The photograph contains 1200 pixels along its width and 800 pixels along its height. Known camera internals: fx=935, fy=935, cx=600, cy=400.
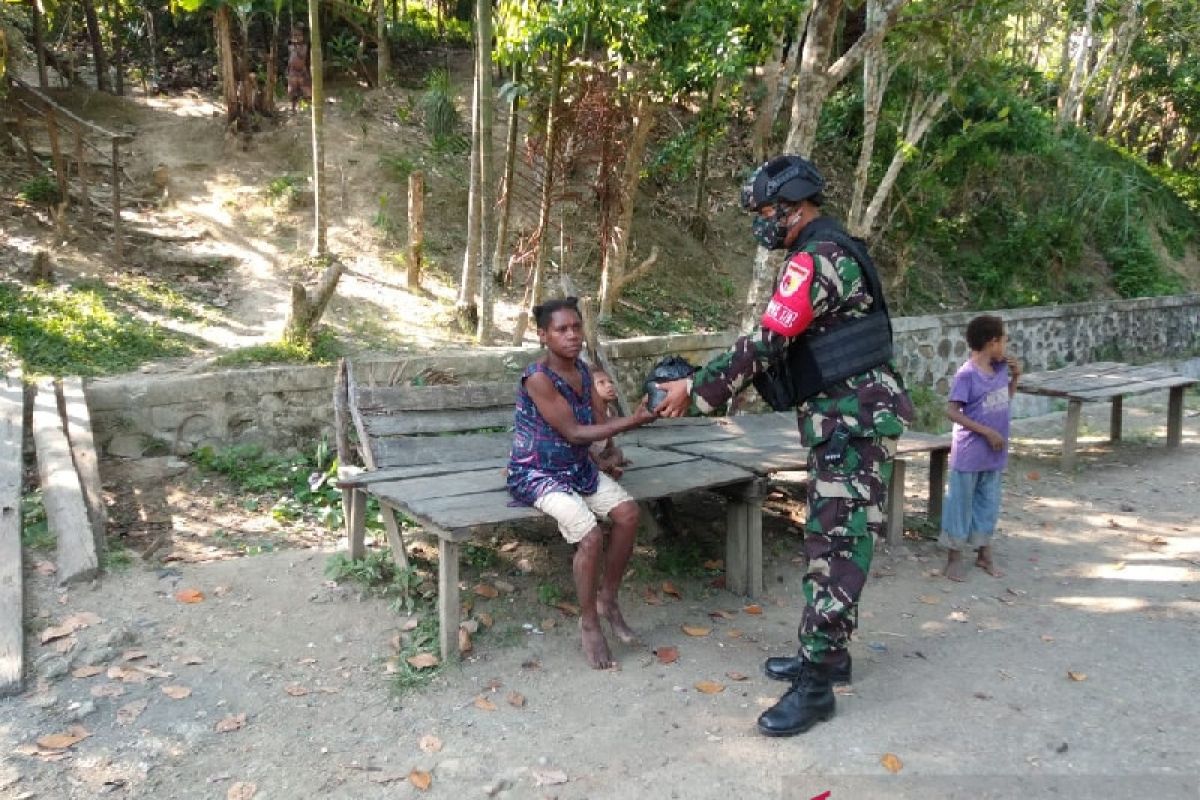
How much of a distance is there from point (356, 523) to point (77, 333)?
3.65m

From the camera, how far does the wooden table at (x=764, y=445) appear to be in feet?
16.3

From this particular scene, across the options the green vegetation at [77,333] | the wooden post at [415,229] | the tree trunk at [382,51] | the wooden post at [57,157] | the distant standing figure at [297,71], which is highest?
the tree trunk at [382,51]

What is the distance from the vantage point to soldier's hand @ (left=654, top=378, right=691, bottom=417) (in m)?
3.61

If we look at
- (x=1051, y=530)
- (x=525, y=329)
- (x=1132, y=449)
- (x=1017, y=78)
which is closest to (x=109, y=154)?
(x=525, y=329)

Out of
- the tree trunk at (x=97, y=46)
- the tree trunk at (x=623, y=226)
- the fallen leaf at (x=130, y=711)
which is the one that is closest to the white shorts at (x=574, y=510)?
the fallen leaf at (x=130, y=711)

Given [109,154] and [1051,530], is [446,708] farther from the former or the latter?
[109,154]

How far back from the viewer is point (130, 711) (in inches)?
134

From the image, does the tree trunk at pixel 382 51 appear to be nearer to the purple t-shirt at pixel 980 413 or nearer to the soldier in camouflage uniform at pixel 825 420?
the purple t-shirt at pixel 980 413

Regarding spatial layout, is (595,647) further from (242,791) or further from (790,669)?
(242,791)

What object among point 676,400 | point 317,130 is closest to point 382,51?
point 317,130

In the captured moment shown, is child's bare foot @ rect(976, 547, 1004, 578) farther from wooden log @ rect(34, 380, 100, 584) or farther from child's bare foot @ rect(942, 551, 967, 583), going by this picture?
wooden log @ rect(34, 380, 100, 584)

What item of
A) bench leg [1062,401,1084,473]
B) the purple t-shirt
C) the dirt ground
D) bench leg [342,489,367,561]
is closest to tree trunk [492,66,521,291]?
the dirt ground

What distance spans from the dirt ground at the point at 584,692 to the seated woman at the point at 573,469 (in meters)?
0.29

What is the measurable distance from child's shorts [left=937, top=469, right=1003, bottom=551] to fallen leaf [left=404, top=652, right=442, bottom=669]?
9.50ft
